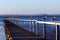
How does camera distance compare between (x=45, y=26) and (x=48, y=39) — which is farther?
(x=45, y=26)

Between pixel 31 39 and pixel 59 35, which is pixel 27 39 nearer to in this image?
pixel 31 39

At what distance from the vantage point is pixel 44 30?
27.8ft

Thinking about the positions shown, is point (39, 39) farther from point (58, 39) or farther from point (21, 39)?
point (58, 39)

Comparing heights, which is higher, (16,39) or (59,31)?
(59,31)

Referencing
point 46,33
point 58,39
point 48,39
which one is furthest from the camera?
point 46,33

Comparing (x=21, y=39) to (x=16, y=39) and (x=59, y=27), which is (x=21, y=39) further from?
(x=59, y=27)

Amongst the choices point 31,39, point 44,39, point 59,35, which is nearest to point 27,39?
point 31,39

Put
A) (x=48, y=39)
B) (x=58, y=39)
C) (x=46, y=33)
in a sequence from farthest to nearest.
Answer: (x=46, y=33), (x=48, y=39), (x=58, y=39)

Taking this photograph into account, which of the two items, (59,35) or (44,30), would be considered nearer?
(59,35)

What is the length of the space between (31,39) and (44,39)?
1.66ft

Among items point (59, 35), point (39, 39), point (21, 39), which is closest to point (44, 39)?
point (39, 39)

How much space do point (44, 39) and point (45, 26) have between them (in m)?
0.57

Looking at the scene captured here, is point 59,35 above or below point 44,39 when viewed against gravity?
above

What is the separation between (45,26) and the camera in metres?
8.41
